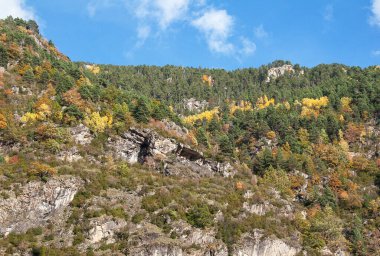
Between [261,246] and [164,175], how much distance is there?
86.4ft

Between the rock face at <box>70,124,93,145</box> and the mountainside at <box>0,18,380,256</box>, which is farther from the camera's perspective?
the rock face at <box>70,124,93,145</box>

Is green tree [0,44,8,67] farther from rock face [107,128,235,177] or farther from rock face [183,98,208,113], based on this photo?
rock face [183,98,208,113]

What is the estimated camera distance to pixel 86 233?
7031cm

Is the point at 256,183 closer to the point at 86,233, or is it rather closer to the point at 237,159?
the point at 237,159

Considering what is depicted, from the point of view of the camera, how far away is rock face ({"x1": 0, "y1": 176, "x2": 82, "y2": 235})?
70000mm

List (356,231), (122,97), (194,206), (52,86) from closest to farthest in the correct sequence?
(194,206) → (356,231) → (52,86) → (122,97)

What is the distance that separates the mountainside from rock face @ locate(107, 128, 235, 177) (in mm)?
275

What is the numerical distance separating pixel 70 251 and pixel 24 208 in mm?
12361

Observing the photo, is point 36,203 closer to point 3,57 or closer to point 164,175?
point 164,175

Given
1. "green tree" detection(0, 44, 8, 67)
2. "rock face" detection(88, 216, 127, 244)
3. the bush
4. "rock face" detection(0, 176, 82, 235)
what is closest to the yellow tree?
"rock face" detection(0, 176, 82, 235)

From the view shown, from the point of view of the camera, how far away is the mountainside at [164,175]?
72.5m

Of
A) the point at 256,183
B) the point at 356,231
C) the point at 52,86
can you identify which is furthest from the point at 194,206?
the point at 52,86

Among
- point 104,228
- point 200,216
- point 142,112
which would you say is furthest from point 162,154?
point 104,228

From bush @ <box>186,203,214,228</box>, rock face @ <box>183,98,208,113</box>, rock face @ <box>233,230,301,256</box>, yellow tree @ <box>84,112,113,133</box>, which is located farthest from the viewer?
rock face @ <box>183,98,208,113</box>
